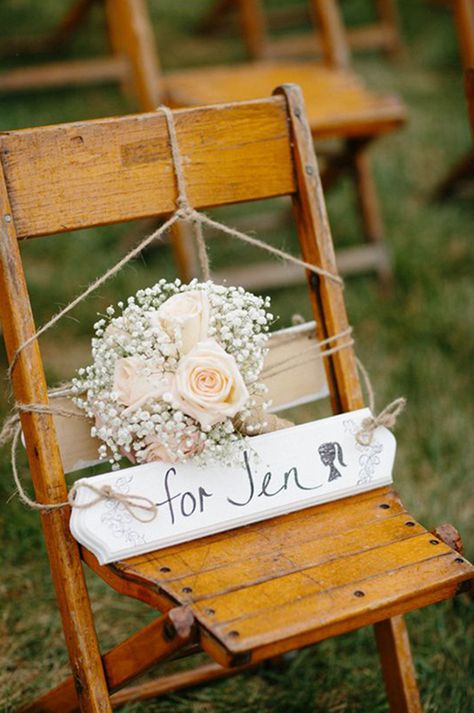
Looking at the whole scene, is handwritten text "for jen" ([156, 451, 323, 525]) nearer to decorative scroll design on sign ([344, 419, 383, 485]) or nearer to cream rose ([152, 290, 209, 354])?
decorative scroll design on sign ([344, 419, 383, 485])

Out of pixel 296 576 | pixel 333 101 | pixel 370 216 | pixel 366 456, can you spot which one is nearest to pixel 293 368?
pixel 366 456

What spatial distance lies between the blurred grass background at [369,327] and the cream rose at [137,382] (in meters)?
0.29

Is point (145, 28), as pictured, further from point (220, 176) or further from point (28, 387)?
point (28, 387)

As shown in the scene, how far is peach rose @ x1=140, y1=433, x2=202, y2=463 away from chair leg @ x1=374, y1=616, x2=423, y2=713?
536mm

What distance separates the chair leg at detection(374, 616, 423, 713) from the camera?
5.25 feet

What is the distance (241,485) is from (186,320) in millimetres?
281

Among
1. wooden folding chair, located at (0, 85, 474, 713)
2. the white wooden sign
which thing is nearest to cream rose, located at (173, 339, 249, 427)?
the white wooden sign

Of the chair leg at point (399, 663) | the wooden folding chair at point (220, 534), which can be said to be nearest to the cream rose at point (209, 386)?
the wooden folding chair at point (220, 534)

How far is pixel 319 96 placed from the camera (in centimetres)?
281

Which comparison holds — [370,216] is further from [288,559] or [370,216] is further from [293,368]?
[288,559]

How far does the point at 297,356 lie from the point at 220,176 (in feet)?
1.17

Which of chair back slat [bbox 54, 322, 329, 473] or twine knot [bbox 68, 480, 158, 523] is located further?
chair back slat [bbox 54, 322, 329, 473]

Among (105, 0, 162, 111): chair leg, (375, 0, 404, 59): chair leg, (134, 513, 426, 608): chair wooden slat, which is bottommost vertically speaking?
(134, 513, 426, 608): chair wooden slat

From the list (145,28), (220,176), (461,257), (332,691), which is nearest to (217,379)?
(220,176)
